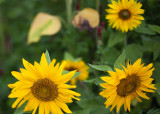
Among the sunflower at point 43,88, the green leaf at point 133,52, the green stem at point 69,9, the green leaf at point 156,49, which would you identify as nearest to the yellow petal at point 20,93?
the sunflower at point 43,88

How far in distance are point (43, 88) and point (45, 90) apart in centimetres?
1

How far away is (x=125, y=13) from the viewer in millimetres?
939

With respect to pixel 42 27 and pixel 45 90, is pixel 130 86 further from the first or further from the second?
pixel 42 27

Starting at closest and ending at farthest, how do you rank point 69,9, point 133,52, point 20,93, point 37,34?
point 20,93 < point 133,52 < point 37,34 < point 69,9

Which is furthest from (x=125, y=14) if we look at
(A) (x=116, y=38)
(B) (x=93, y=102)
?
(B) (x=93, y=102)

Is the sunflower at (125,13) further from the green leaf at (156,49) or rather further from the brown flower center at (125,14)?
the green leaf at (156,49)

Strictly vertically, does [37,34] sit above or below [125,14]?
below

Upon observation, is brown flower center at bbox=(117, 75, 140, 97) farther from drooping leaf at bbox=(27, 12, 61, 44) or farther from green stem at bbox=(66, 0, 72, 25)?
green stem at bbox=(66, 0, 72, 25)

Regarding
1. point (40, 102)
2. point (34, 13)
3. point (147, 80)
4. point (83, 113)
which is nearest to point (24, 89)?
point (40, 102)

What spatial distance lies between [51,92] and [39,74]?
0.26 ft

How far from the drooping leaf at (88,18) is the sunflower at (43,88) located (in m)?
0.62

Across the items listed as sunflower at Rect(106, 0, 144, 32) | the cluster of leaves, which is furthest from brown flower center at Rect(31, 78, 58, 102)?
sunflower at Rect(106, 0, 144, 32)

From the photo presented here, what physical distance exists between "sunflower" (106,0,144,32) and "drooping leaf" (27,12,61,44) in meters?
0.45

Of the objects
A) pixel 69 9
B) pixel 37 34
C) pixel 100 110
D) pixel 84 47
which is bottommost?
pixel 100 110
